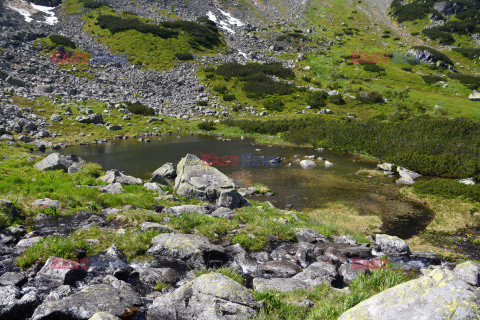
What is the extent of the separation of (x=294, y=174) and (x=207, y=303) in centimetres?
2667

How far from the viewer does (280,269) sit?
938 cm

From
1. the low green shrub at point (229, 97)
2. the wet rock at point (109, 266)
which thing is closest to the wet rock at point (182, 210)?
the wet rock at point (109, 266)

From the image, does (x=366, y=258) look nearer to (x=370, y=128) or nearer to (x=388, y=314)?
(x=388, y=314)

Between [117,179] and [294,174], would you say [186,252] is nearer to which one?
[117,179]

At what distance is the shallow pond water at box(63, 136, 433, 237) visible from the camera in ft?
72.5

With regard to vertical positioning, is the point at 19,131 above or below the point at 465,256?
below

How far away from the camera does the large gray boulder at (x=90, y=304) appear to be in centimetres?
555

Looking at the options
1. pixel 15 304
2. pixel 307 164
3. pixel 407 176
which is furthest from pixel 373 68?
pixel 15 304

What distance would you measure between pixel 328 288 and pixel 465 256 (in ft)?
40.2

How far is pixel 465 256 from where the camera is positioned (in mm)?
14492

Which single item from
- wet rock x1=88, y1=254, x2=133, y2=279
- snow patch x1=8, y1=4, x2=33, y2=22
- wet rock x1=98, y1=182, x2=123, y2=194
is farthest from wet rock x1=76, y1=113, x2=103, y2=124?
snow patch x1=8, y1=4, x2=33, y2=22

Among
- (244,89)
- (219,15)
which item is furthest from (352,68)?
(219,15)

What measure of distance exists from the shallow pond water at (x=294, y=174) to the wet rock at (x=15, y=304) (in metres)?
18.3

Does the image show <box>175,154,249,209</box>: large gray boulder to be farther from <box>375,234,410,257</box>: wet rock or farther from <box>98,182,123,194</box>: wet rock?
<box>375,234,410,257</box>: wet rock
